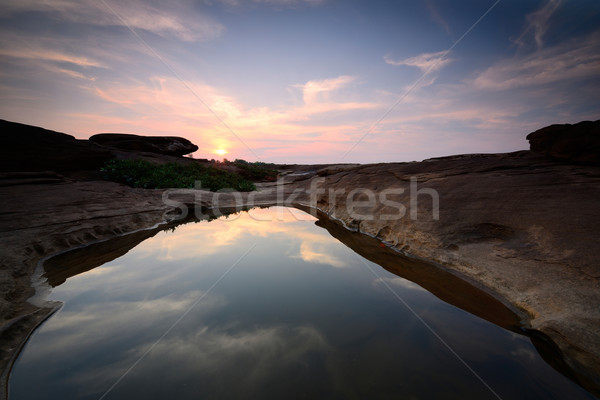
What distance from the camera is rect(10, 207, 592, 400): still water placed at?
212 cm

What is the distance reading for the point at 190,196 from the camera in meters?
12.4

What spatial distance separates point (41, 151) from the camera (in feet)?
35.6

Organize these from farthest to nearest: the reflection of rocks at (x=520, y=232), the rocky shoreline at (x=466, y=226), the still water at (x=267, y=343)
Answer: the rocky shoreline at (x=466, y=226), the reflection of rocks at (x=520, y=232), the still water at (x=267, y=343)

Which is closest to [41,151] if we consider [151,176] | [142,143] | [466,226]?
[151,176]

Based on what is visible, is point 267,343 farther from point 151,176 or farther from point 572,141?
point 151,176

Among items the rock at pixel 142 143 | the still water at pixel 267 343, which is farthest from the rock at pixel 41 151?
the rock at pixel 142 143

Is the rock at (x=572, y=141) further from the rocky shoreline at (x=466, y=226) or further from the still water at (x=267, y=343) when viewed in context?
the still water at (x=267, y=343)

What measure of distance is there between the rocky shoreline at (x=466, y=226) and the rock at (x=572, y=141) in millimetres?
39

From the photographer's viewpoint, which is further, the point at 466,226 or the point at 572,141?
the point at 572,141

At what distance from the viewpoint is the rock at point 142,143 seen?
23.5 meters

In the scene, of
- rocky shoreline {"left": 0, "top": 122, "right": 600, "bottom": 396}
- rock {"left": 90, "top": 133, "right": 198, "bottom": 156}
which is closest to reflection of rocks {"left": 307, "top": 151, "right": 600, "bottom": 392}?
rocky shoreline {"left": 0, "top": 122, "right": 600, "bottom": 396}

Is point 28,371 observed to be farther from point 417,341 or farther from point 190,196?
point 190,196

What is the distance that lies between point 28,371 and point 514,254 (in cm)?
659

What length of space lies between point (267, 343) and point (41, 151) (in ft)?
47.3
